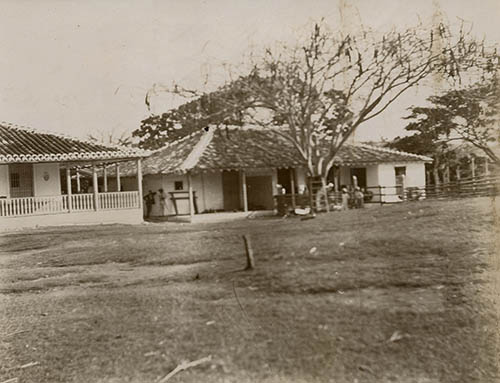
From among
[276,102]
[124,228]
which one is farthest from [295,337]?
[276,102]

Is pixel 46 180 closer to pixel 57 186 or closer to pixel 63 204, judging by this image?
pixel 57 186

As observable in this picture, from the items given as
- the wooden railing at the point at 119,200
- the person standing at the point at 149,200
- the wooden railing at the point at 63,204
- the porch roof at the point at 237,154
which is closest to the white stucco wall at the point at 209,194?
the porch roof at the point at 237,154

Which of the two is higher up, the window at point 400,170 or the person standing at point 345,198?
the window at point 400,170

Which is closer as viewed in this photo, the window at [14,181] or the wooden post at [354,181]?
the window at [14,181]

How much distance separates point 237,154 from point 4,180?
5445 millimetres

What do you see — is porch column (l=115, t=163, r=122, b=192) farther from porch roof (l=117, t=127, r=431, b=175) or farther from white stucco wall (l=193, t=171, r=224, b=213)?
white stucco wall (l=193, t=171, r=224, b=213)

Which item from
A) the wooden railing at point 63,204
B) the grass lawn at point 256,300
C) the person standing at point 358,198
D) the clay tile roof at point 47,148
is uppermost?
the clay tile roof at point 47,148

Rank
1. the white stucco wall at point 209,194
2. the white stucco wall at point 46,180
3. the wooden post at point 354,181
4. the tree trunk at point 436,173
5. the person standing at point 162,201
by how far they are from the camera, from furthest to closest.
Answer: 1. the white stucco wall at point 209,194
2. the wooden post at point 354,181
3. the white stucco wall at point 46,180
4. the person standing at point 162,201
5. the tree trunk at point 436,173

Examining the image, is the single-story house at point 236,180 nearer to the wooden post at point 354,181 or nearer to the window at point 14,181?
the wooden post at point 354,181

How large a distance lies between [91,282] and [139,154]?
114cm

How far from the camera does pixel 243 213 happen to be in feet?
15.9

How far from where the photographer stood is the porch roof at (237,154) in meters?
4.67

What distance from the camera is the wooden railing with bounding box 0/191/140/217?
393cm

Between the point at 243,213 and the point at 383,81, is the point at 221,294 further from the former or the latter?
the point at 383,81
